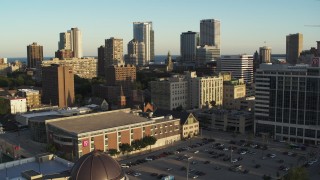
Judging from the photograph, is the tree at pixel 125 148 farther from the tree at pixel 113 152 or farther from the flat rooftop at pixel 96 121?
the flat rooftop at pixel 96 121

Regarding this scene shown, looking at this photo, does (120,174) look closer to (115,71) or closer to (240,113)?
(240,113)

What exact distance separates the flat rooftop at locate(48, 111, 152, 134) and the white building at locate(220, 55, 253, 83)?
8326 centimetres

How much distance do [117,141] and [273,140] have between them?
78.4 ft

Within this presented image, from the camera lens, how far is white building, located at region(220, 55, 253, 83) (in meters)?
132

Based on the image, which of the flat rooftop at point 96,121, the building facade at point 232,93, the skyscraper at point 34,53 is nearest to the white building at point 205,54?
the skyscraper at point 34,53

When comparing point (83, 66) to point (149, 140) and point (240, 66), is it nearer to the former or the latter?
point (240, 66)

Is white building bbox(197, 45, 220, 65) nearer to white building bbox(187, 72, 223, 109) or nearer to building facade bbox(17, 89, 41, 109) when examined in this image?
white building bbox(187, 72, 223, 109)

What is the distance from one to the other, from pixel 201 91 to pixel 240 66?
5507 cm

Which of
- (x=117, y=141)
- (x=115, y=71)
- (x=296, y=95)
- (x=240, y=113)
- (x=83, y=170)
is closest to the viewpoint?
(x=83, y=170)

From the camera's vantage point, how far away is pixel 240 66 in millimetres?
131750

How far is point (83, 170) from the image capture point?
83.4 feet

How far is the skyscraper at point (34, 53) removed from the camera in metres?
177

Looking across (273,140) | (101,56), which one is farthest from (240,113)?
(101,56)

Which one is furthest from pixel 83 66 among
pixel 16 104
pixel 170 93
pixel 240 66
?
pixel 170 93
